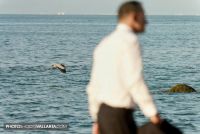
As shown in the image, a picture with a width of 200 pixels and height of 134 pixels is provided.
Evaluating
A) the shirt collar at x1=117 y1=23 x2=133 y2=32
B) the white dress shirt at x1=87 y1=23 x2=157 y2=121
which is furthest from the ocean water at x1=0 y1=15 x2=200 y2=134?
the shirt collar at x1=117 y1=23 x2=133 y2=32

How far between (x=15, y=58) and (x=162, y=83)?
107 ft

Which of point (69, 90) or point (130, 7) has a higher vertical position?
point (130, 7)

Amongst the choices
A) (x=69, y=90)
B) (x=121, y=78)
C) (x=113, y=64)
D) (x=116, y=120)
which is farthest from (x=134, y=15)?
(x=69, y=90)

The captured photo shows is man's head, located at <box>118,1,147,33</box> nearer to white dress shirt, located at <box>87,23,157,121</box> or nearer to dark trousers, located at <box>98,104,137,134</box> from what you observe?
white dress shirt, located at <box>87,23,157,121</box>

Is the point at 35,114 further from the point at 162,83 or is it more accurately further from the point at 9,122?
the point at 162,83

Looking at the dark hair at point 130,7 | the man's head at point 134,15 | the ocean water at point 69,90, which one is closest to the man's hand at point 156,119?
the man's head at point 134,15

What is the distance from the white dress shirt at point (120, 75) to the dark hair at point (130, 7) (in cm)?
14

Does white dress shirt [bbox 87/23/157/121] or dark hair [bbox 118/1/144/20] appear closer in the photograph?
white dress shirt [bbox 87/23/157/121]

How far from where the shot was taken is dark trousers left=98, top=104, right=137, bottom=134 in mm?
6930

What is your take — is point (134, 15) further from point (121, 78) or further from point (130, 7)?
point (121, 78)

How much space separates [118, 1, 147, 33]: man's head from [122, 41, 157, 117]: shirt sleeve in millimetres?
295

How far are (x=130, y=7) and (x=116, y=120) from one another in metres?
1.14

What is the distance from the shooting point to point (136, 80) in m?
6.69

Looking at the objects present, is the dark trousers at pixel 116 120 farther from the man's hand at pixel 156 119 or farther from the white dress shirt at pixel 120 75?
the man's hand at pixel 156 119
